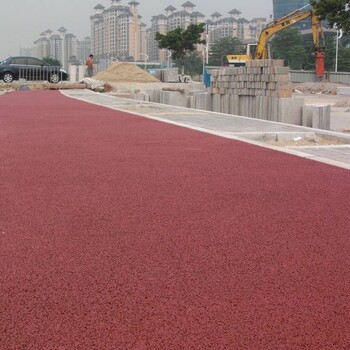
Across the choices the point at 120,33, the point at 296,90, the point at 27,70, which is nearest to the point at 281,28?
the point at 296,90

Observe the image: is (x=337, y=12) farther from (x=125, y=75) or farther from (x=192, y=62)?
(x=192, y=62)

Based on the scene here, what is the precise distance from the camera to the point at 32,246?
3.56 meters

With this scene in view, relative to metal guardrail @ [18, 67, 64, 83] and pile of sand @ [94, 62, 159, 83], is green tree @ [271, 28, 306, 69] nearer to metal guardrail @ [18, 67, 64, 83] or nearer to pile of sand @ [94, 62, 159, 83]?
pile of sand @ [94, 62, 159, 83]

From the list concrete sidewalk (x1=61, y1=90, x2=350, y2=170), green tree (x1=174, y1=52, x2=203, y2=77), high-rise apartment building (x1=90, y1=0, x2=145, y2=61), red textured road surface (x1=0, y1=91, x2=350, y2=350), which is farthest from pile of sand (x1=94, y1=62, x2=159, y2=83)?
high-rise apartment building (x1=90, y1=0, x2=145, y2=61)

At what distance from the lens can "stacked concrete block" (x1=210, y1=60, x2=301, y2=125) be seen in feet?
46.9

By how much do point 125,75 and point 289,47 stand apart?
5106cm

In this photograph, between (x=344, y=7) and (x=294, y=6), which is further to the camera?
(x=294, y=6)

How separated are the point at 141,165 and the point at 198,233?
2828 millimetres

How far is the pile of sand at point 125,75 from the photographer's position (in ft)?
149

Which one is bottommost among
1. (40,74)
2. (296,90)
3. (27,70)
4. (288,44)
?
(296,90)

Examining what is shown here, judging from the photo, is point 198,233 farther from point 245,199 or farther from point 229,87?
point 229,87

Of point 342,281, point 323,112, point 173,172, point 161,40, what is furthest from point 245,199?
point 161,40

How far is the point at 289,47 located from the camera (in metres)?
91.0

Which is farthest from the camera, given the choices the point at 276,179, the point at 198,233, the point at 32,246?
the point at 276,179
